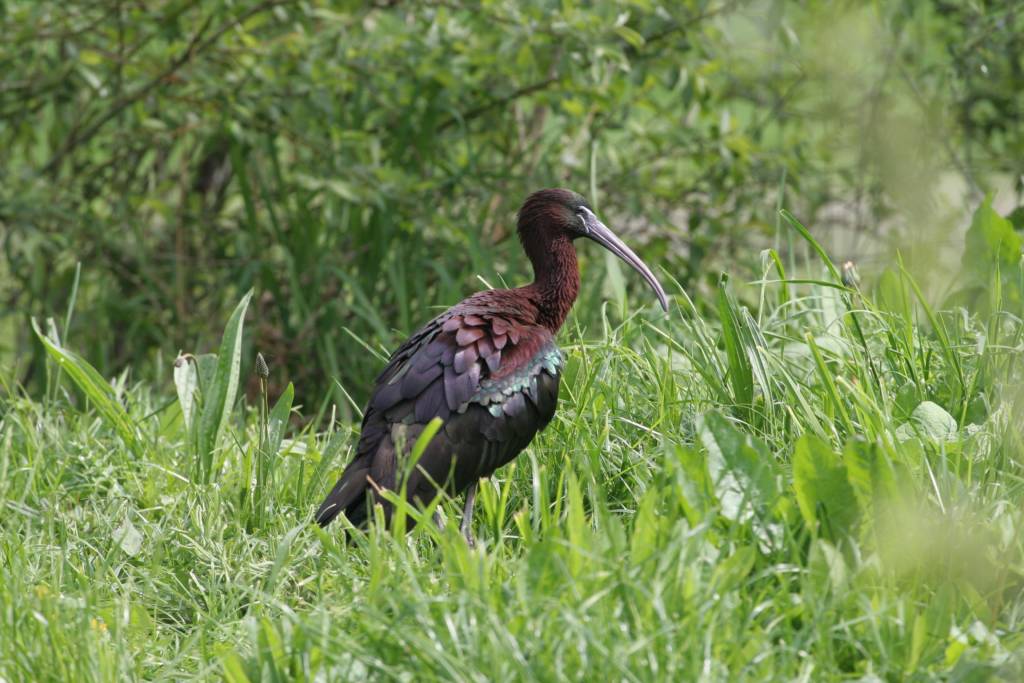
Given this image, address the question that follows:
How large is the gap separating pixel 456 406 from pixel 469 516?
301 mm

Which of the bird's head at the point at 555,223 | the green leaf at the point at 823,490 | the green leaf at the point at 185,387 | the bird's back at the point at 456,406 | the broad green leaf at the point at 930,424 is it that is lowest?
the green leaf at the point at 185,387

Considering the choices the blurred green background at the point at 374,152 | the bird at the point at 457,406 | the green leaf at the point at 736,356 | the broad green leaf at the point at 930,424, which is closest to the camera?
the broad green leaf at the point at 930,424

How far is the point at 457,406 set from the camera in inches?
142

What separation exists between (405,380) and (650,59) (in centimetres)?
250

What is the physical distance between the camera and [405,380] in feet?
12.0

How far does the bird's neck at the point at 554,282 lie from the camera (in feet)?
13.6

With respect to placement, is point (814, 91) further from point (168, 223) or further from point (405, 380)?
point (405, 380)

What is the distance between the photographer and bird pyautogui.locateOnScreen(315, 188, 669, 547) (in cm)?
347

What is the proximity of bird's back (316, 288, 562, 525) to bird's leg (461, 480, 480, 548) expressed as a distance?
29mm

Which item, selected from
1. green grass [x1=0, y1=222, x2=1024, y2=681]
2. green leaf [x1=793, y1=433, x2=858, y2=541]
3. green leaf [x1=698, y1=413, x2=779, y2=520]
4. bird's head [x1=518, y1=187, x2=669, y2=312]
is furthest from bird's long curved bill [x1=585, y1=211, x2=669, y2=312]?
green leaf [x1=793, y1=433, x2=858, y2=541]

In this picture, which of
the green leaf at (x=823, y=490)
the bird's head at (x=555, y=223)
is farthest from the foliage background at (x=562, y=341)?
the bird's head at (x=555, y=223)

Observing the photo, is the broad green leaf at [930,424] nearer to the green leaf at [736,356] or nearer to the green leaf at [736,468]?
the green leaf at [736,356]

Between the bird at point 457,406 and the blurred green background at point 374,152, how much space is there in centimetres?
150

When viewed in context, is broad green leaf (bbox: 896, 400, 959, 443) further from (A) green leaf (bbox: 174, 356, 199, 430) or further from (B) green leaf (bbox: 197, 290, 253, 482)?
(A) green leaf (bbox: 174, 356, 199, 430)
